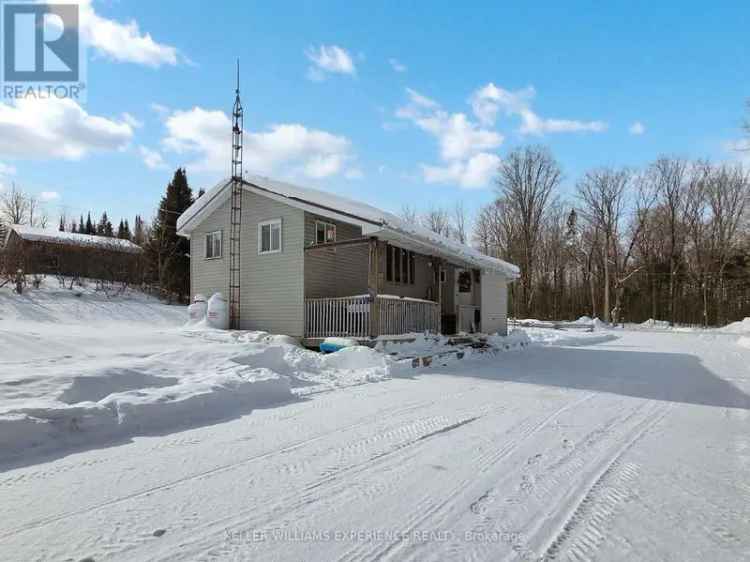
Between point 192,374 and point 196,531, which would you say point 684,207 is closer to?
point 192,374

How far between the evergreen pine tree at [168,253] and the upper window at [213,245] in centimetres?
1212

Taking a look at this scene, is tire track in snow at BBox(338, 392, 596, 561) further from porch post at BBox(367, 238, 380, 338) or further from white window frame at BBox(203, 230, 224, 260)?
white window frame at BBox(203, 230, 224, 260)

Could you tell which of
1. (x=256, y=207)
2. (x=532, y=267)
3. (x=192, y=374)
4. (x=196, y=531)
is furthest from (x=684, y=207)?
(x=196, y=531)

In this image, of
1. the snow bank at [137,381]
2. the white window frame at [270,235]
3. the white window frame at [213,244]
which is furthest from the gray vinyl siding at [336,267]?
the white window frame at [213,244]

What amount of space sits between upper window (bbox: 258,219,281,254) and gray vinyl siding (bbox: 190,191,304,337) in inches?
5.9

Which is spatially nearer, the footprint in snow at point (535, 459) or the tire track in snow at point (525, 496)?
the tire track in snow at point (525, 496)

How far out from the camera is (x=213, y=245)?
16.3m

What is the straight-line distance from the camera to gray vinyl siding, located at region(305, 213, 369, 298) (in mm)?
13391

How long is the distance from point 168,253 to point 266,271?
698 inches

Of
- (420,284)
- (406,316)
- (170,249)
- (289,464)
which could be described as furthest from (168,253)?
(289,464)

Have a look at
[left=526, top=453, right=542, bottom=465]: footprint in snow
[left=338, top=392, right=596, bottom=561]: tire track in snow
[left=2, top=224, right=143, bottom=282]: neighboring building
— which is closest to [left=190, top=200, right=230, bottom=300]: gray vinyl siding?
[left=2, top=224, right=143, bottom=282]: neighboring building

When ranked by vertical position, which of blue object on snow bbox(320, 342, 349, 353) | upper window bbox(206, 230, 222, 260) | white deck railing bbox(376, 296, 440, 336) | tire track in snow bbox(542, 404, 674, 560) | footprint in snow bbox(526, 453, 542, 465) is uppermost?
upper window bbox(206, 230, 222, 260)

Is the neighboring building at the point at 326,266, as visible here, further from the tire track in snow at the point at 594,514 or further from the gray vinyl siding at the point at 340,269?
the tire track in snow at the point at 594,514

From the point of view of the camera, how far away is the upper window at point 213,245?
16.1 metres
